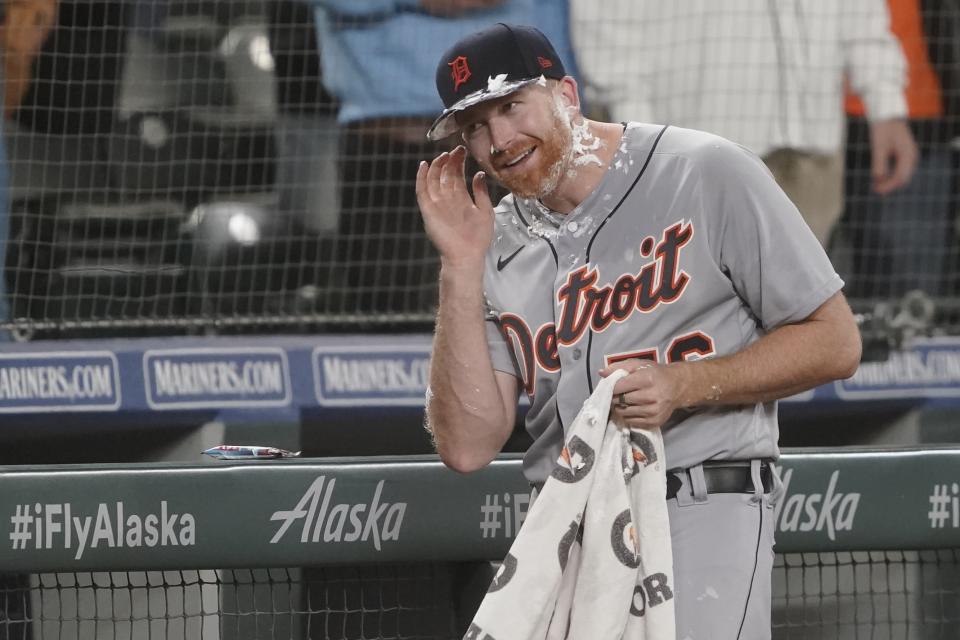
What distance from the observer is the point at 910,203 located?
583 cm

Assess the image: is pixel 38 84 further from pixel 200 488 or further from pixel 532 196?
pixel 532 196

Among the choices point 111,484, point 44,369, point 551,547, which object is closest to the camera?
point 551,547

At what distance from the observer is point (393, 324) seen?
5.36m

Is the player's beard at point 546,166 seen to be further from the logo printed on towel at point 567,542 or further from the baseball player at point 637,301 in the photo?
the logo printed on towel at point 567,542

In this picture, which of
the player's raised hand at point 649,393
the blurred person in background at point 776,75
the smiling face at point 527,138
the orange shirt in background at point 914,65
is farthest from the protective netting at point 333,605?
the orange shirt in background at point 914,65

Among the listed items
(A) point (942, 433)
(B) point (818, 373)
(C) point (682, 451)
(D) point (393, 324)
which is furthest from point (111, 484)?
(A) point (942, 433)

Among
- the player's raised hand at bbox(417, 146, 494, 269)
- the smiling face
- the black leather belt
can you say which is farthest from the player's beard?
the black leather belt

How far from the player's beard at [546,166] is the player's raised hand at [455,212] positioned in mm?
124

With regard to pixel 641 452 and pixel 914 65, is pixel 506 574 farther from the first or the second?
pixel 914 65

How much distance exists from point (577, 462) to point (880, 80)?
3.70 meters

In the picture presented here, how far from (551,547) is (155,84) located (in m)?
3.58

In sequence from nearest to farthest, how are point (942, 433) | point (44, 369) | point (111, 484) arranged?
1. point (111, 484)
2. point (44, 369)
3. point (942, 433)

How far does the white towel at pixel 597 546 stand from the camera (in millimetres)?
2322

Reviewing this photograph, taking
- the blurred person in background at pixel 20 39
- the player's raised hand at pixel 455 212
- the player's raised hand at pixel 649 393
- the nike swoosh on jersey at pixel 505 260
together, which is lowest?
the player's raised hand at pixel 649 393
